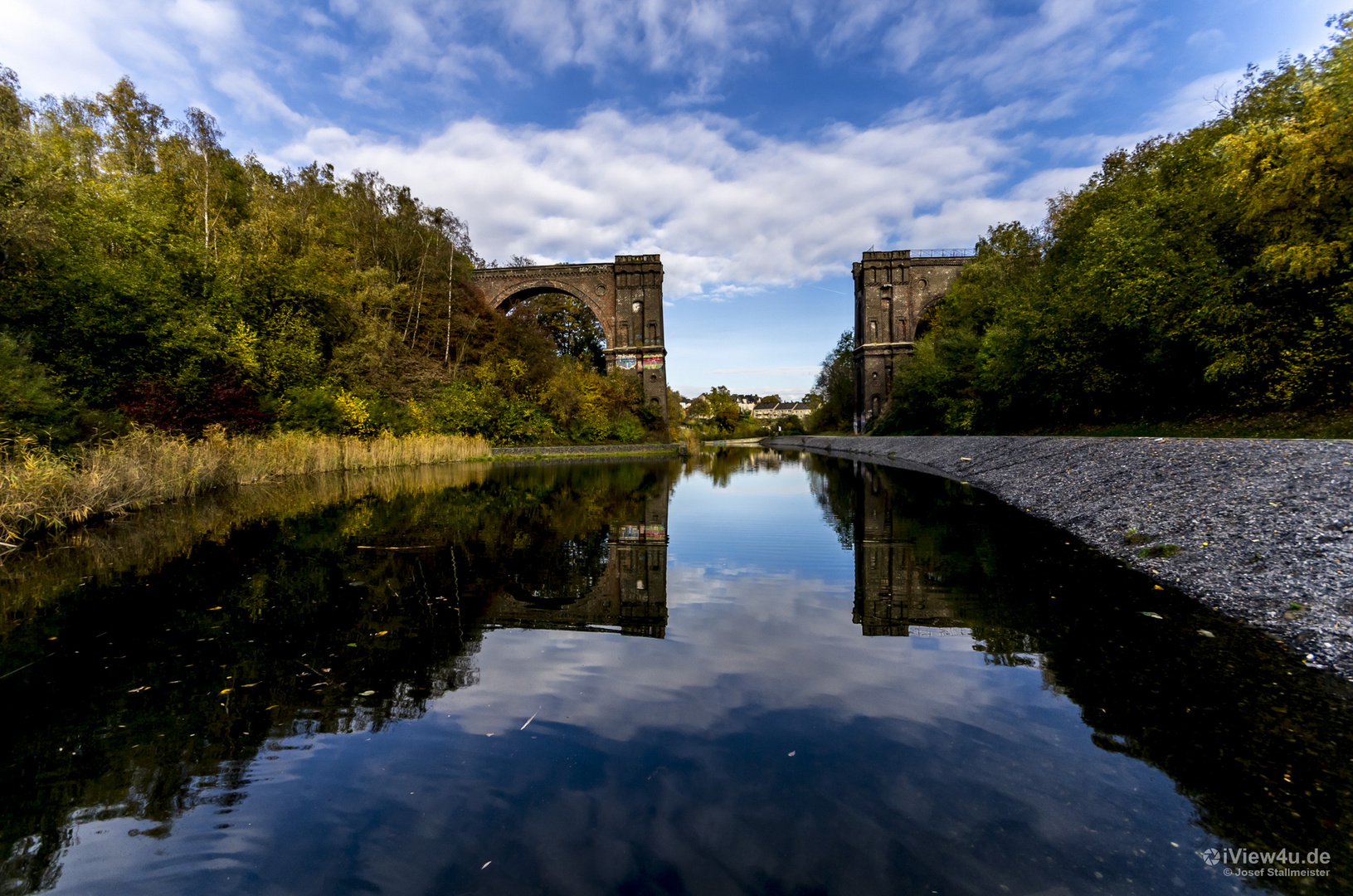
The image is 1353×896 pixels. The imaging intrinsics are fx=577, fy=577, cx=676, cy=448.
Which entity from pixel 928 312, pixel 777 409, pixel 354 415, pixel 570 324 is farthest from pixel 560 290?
pixel 777 409

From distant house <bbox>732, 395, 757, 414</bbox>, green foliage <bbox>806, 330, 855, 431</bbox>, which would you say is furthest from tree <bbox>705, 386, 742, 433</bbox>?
distant house <bbox>732, 395, 757, 414</bbox>

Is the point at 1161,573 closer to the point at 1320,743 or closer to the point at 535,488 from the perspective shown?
the point at 1320,743

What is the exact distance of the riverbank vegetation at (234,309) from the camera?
13672 millimetres

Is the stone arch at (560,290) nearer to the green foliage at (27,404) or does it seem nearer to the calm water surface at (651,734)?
the green foliage at (27,404)

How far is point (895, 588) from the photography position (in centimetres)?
619

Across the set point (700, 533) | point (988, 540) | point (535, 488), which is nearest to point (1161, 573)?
point (988, 540)

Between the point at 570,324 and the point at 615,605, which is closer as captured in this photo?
the point at 615,605

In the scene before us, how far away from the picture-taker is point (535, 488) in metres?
16.8

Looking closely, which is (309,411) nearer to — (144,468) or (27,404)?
(144,468)

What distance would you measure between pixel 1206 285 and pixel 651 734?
1904cm

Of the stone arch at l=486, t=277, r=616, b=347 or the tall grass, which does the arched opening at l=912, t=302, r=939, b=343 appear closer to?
the stone arch at l=486, t=277, r=616, b=347

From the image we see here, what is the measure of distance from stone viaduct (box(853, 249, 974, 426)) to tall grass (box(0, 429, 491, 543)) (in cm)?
3979

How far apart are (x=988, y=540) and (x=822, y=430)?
66.1 m

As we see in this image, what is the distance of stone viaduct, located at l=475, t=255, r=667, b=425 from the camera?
44.1 m
